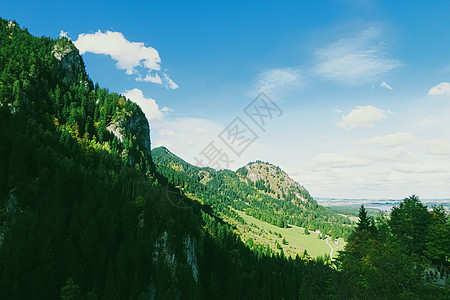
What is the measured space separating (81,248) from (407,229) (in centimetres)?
8730

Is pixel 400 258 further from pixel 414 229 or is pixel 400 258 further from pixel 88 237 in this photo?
pixel 88 237

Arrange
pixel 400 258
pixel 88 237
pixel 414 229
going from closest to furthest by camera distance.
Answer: pixel 400 258
pixel 414 229
pixel 88 237

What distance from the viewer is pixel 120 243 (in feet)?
264

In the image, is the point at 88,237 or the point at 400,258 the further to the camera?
the point at 88,237

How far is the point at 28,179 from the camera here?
76438 mm

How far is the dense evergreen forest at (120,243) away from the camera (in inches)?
1585

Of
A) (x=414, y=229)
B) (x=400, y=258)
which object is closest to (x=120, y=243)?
(x=400, y=258)

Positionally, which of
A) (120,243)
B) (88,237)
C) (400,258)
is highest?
(400,258)

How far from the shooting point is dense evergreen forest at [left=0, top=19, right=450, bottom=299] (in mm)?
40250

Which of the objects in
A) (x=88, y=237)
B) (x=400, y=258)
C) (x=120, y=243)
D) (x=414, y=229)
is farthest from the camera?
(x=120, y=243)

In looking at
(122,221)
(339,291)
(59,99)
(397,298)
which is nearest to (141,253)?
(122,221)

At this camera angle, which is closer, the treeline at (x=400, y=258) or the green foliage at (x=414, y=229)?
the treeline at (x=400, y=258)

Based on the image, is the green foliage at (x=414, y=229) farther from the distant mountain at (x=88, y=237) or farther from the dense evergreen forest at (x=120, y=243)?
the distant mountain at (x=88, y=237)

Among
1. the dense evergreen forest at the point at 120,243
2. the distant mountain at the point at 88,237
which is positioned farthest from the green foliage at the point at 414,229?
the distant mountain at the point at 88,237
